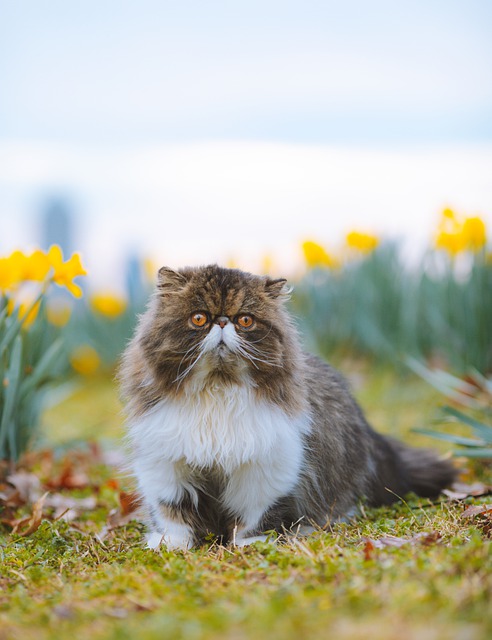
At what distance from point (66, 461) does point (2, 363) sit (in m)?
1.44

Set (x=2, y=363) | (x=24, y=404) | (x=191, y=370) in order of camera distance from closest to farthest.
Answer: (x=191, y=370) → (x=2, y=363) → (x=24, y=404)

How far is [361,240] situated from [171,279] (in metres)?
5.38

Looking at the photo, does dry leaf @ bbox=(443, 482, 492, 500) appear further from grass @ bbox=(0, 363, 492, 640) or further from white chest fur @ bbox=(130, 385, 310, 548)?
white chest fur @ bbox=(130, 385, 310, 548)

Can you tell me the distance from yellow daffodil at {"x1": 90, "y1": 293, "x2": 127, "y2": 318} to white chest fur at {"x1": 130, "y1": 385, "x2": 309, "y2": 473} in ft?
23.9

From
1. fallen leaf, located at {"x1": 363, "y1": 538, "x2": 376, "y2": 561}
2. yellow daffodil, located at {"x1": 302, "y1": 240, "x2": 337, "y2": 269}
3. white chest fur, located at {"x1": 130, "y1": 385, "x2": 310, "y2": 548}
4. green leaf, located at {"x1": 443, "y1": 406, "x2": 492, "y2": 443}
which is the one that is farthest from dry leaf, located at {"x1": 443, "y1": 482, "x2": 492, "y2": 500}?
yellow daffodil, located at {"x1": 302, "y1": 240, "x2": 337, "y2": 269}

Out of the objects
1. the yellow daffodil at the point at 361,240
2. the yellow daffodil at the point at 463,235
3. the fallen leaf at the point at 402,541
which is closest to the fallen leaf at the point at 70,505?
the fallen leaf at the point at 402,541

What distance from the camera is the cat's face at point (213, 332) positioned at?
8.68 ft

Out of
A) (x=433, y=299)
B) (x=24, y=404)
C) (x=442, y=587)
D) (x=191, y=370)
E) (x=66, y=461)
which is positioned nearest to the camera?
(x=442, y=587)

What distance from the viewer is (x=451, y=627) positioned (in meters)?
1.62

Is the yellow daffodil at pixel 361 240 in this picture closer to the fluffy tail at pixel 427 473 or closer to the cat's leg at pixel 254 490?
the fluffy tail at pixel 427 473

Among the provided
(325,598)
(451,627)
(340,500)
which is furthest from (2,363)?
(451,627)

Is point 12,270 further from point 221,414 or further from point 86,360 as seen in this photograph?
point 86,360

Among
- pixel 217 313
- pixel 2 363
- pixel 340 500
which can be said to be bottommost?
pixel 340 500

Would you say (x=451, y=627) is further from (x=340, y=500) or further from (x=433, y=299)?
(x=433, y=299)
